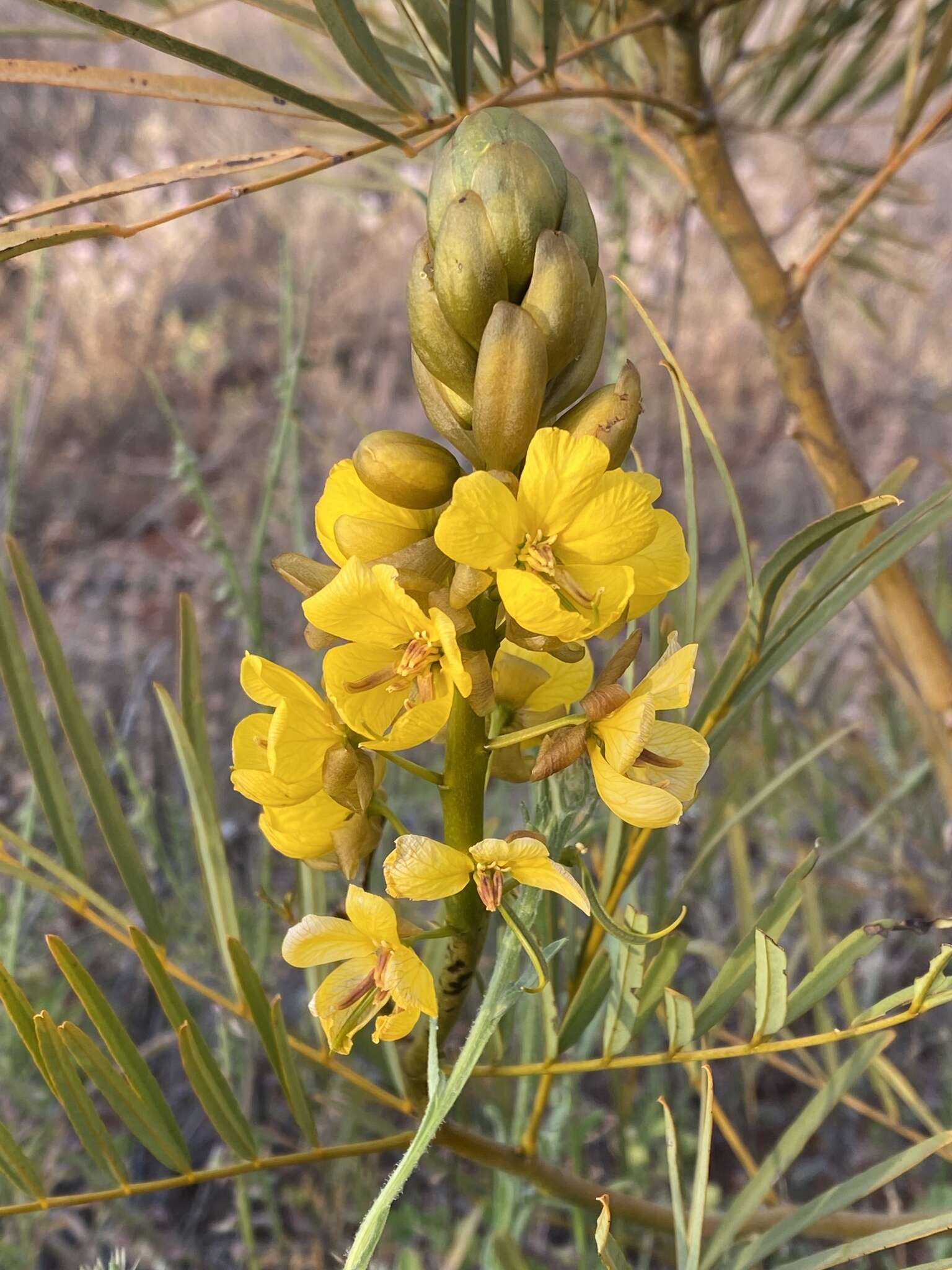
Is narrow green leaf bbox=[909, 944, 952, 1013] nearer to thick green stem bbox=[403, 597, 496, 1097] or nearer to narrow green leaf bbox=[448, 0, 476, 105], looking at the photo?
thick green stem bbox=[403, 597, 496, 1097]

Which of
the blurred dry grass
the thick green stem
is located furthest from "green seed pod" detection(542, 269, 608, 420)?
the blurred dry grass

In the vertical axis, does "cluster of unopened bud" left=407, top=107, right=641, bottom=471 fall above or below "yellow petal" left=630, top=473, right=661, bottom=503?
above

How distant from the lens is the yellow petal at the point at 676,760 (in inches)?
21.1

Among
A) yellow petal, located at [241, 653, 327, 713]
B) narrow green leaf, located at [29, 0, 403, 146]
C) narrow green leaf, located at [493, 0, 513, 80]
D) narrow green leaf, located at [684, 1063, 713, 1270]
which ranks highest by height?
narrow green leaf, located at [493, 0, 513, 80]

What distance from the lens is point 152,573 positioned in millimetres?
3170

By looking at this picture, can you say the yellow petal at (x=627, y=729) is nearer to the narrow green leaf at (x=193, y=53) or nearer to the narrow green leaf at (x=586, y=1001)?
the narrow green leaf at (x=586, y=1001)

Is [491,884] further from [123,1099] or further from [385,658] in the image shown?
[123,1099]

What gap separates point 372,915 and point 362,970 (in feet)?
0.18

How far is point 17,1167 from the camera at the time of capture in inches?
22.4

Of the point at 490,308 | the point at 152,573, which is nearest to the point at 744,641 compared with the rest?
the point at 490,308

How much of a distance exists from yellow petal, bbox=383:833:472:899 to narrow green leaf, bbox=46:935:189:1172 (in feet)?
0.55

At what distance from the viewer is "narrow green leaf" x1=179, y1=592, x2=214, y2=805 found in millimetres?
682

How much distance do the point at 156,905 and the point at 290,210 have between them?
212 inches

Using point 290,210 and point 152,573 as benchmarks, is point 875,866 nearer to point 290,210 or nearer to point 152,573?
point 152,573
